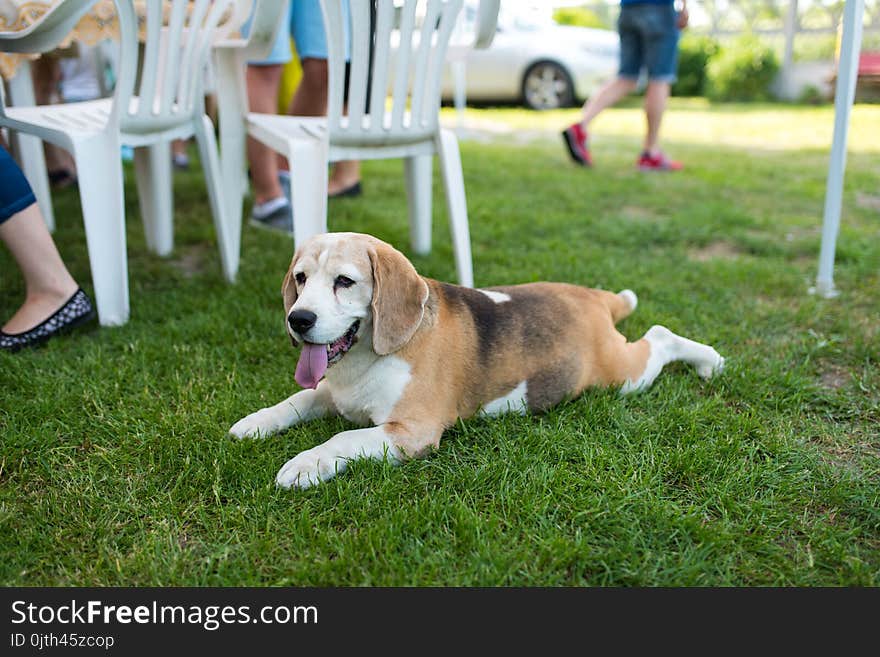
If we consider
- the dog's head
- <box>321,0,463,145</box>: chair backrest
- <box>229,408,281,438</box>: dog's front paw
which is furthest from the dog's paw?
<box>321,0,463,145</box>: chair backrest

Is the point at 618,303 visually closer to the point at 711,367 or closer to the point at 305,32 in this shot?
the point at 711,367

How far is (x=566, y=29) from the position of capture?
1381 centimetres

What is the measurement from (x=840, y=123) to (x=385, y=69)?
7.24ft

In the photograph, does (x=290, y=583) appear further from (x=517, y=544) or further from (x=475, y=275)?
(x=475, y=275)

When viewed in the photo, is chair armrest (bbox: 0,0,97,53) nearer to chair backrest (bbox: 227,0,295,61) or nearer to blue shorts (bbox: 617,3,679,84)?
chair backrest (bbox: 227,0,295,61)

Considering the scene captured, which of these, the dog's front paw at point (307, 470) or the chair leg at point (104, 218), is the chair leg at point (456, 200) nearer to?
the chair leg at point (104, 218)

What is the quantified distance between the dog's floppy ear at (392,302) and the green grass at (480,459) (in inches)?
15.9

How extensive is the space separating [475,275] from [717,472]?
2.13m

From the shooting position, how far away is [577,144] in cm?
765

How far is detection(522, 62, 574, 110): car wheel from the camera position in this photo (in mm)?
13438

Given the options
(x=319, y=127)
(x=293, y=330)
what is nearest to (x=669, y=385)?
(x=293, y=330)

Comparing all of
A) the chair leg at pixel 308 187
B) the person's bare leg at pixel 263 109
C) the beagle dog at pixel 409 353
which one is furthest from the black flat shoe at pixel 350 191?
the beagle dog at pixel 409 353

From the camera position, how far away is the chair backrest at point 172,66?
3.41 metres

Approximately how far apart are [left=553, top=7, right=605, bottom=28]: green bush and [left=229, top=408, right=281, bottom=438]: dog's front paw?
729 inches
